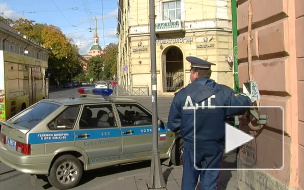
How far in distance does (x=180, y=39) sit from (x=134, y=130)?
26944mm

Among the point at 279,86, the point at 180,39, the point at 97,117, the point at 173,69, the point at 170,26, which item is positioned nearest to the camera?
the point at 279,86

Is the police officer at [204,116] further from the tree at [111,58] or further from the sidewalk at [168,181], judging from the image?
the tree at [111,58]

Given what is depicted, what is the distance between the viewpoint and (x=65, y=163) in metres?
5.98

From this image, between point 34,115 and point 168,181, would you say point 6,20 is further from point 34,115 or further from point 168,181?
point 168,181

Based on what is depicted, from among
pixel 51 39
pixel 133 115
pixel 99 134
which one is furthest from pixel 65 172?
pixel 51 39

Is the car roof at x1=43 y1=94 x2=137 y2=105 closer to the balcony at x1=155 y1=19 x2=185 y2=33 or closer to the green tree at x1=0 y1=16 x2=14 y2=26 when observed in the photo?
the balcony at x1=155 y1=19 x2=185 y2=33

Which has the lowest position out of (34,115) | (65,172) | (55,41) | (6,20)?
(65,172)

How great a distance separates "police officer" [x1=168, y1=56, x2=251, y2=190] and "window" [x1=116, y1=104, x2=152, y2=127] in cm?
324

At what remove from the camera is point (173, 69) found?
36219mm

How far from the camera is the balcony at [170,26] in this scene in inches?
1250

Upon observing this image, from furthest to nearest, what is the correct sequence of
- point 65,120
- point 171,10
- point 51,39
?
1. point 51,39
2. point 171,10
3. point 65,120

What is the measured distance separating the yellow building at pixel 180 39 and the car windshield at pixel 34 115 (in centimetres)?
2512

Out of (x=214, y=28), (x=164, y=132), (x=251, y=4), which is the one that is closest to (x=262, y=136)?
(x=251, y=4)
